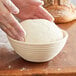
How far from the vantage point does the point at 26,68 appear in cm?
69

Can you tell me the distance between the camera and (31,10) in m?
0.89

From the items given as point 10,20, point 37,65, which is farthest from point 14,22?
point 37,65

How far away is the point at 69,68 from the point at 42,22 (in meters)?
0.17

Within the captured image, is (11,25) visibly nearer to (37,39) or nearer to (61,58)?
(37,39)

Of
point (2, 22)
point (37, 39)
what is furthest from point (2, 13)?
point (37, 39)

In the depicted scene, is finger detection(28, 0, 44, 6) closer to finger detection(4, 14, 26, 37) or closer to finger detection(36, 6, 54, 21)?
finger detection(36, 6, 54, 21)

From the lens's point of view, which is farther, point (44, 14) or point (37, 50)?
point (44, 14)

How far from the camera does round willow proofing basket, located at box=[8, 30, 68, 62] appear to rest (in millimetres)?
682

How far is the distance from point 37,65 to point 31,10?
0.86ft

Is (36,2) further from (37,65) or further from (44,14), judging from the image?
(37,65)

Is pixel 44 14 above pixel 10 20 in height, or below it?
below

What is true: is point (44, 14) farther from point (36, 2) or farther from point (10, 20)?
point (10, 20)

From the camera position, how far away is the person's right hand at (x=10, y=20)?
2.24ft

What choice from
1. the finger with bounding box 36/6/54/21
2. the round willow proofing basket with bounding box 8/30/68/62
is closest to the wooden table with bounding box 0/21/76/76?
the round willow proofing basket with bounding box 8/30/68/62
